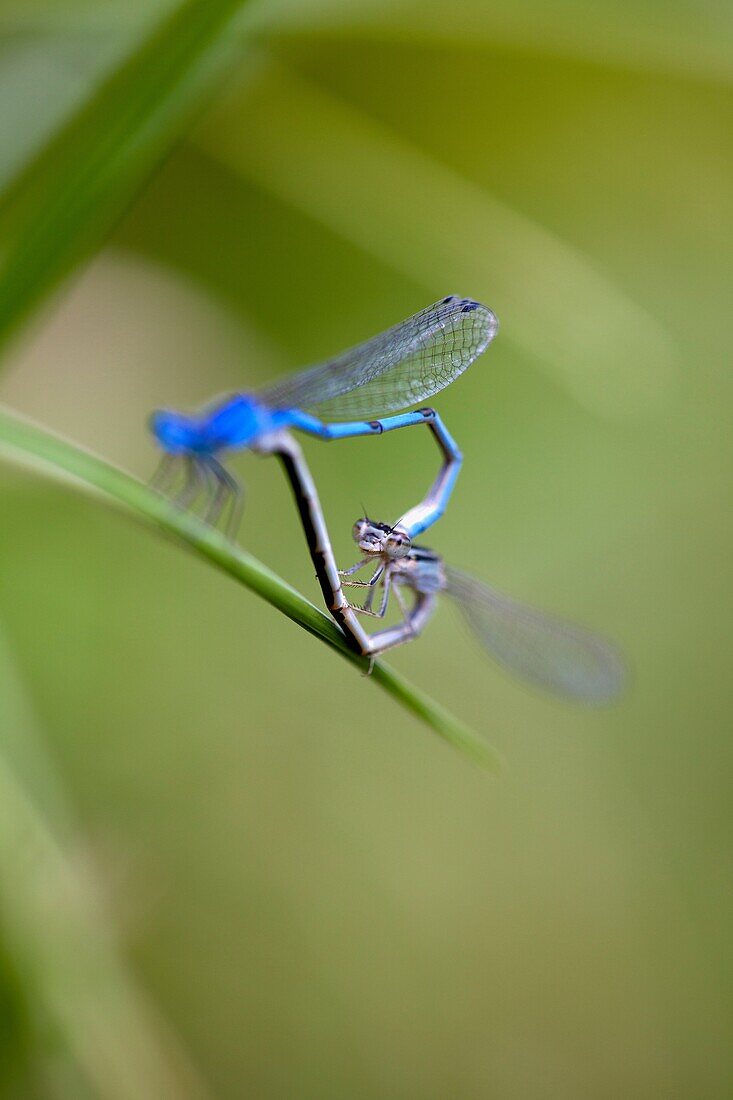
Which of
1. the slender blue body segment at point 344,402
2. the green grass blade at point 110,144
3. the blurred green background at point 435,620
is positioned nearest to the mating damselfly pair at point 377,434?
the slender blue body segment at point 344,402

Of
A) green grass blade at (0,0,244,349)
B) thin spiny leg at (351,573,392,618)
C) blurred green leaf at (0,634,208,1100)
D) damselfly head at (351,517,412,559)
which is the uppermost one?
green grass blade at (0,0,244,349)

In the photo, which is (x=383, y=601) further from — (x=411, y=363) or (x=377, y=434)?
(x=411, y=363)

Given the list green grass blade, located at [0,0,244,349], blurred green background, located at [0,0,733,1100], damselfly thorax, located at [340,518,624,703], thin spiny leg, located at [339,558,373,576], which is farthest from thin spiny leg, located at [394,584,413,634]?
green grass blade, located at [0,0,244,349]

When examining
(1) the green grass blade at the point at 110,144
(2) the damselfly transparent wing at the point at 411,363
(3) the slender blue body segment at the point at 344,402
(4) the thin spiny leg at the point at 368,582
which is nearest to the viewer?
(1) the green grass blade at the point at 110,144

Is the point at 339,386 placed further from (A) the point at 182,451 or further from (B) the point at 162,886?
(B) the point at 162,886

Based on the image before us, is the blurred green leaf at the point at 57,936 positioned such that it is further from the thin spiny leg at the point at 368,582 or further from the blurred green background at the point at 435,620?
the thin spiny leg at the point at 368,582

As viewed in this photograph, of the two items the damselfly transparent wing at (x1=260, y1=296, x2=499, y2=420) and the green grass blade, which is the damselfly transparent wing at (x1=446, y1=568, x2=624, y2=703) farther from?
the green grass blade

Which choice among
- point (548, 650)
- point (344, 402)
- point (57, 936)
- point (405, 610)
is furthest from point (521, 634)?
point (57, 936)
